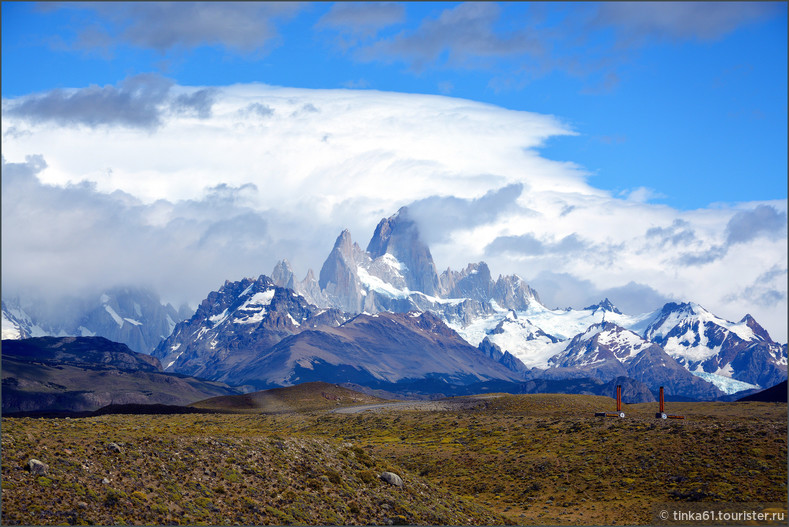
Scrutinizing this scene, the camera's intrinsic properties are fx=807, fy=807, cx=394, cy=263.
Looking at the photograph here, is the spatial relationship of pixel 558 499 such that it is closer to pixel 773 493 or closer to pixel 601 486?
pixel 601 486

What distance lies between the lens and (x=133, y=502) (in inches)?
2263

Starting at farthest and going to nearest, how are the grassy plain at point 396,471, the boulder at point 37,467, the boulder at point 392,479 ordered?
1. the boulder at point 392,479
2. the grassy plain at point 396,471
3. the boulder at point 37,467

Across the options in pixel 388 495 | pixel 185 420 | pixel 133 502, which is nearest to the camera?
pixel 133 502

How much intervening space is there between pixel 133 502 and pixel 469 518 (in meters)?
32.4

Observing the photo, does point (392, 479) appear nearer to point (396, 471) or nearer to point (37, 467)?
point (396, 471)

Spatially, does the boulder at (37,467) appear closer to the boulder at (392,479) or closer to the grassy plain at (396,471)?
the grassy plain at (396,471)

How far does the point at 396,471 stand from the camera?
80.5 meters

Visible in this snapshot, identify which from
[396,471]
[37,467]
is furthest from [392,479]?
[37,467]

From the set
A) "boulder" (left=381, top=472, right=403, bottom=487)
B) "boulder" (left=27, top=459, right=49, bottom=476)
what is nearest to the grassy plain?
"boulder" (left=27, top=459, right=49, bottom=476)

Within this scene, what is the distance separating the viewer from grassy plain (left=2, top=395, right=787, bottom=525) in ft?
191

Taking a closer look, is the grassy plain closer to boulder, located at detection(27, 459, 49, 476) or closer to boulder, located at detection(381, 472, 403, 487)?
boulder, located at detection(27, 459, 49, 476)

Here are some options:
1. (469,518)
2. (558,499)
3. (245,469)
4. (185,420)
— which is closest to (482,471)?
(558,499)

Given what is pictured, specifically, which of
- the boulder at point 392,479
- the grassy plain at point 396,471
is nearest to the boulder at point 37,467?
the grassy plain at point 396,471

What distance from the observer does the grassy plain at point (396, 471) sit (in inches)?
2295
